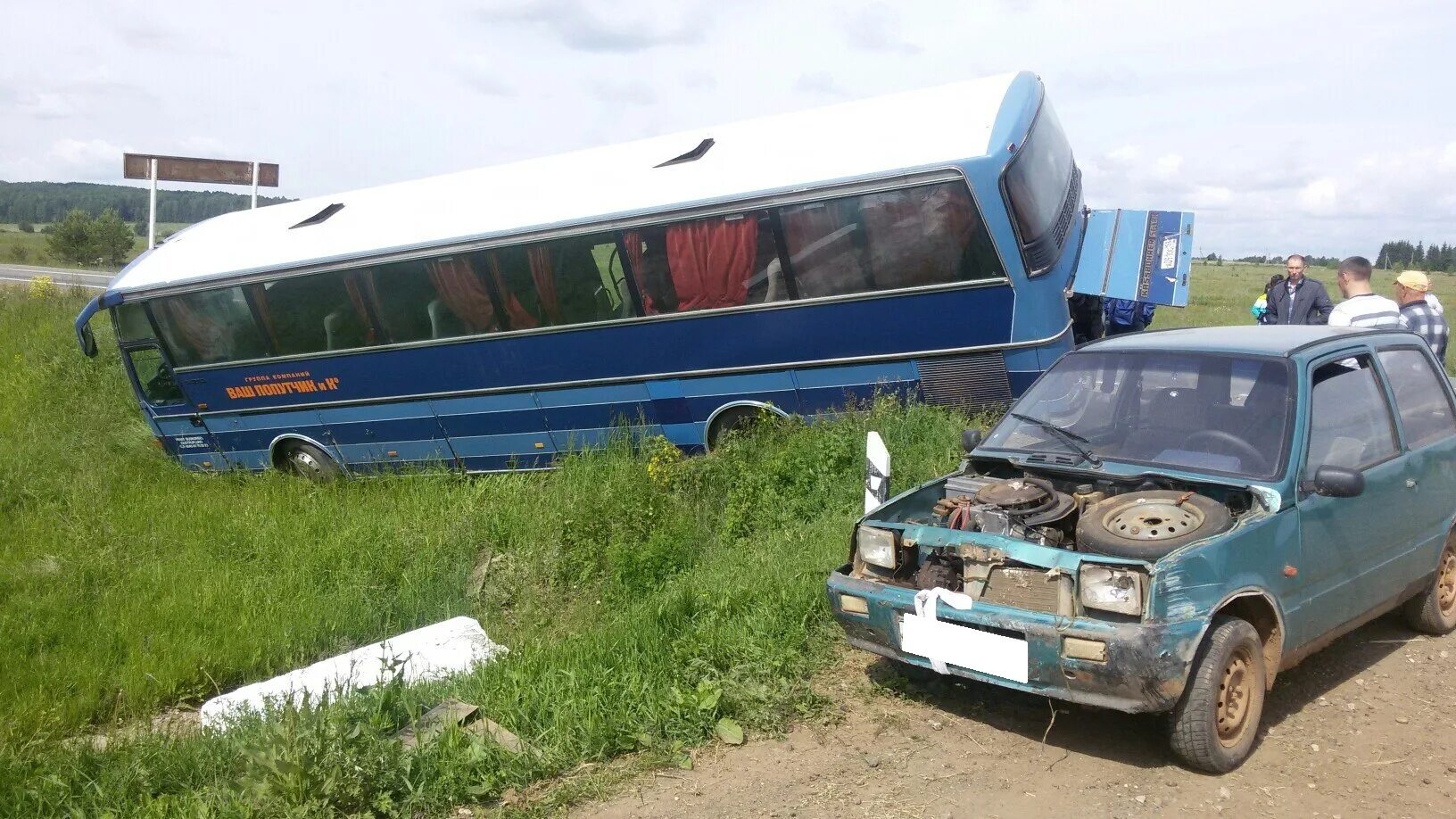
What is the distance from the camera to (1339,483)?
14.4 ft

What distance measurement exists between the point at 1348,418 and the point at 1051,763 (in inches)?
85.3

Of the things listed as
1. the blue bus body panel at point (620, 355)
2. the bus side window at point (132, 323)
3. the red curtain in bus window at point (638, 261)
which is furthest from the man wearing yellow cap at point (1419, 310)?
the bus side window at point (132, 323)

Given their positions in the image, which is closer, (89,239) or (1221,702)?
(1221,702)

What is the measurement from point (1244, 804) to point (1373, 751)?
87 cm

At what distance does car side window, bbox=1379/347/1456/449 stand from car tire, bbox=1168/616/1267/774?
182 cm

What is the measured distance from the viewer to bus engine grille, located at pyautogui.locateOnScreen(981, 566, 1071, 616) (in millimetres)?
4160

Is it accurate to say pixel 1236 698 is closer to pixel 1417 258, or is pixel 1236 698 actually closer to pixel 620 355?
pixel 620 355

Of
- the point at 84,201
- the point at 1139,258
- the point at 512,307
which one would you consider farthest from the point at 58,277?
the point at 84,201

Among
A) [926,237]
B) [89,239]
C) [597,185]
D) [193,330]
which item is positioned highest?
[89,239]

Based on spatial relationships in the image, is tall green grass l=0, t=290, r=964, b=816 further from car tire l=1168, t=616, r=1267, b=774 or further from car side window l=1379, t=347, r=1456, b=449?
car side window l=1379, t=347, r=1456, b=449

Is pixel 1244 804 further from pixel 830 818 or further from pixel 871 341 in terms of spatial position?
pixel 871 341

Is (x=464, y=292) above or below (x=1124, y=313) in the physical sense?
below

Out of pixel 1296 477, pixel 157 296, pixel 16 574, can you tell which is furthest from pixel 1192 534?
pixel 157 296

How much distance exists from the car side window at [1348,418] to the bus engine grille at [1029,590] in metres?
1.25
